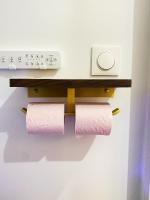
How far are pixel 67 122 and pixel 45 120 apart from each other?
0.43 ft

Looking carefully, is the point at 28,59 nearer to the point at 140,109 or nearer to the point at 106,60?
the point at 106,60

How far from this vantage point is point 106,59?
29.6 inches

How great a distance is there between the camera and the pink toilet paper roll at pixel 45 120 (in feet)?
2.26

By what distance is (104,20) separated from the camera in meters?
0.74

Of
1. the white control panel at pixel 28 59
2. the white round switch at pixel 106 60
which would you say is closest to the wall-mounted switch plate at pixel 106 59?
the white round switch at pixel 106 60

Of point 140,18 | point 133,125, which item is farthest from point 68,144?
point 140,18

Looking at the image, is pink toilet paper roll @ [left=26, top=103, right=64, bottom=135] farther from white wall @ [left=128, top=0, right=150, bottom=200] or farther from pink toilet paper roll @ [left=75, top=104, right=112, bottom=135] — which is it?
white wall @ [left=128, top=0, right=150, bottom=200]

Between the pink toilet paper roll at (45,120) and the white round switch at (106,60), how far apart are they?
211 millimetres

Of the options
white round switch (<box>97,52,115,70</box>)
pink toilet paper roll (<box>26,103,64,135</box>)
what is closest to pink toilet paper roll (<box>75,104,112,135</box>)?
pink toilet paper roll (<box>26,103,64,135</box>)

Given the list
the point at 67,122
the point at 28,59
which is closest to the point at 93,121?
the point at 67,122

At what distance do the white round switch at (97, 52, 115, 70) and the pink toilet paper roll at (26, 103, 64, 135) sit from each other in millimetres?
211

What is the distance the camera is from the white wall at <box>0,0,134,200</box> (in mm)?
741

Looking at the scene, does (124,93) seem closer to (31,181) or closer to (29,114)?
(29,114)

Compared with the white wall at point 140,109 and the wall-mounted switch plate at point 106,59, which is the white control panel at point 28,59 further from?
the white wall at point 140,109
